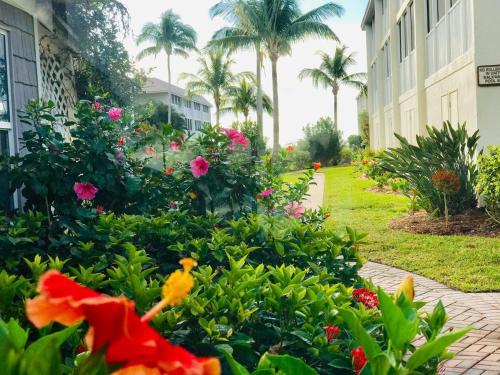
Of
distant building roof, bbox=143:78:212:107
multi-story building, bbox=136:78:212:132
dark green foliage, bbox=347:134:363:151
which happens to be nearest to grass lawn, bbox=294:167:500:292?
multi-story building, bbox=136:78:212:132

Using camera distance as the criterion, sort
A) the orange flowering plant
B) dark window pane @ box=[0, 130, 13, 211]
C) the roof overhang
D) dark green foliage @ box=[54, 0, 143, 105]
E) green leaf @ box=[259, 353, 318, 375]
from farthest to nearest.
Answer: the roof overhang < dark green foliage @ box=[54, 0, 143, 105] < dark window pane @ box=[0, 130, 13, 211] < green leaf @ box=[259, 353, 318, 375] < the orange flowering plant

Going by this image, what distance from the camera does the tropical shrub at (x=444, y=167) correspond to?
1007 cm

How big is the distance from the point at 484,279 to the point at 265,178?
242 cm

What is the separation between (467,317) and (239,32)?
22.1 ft

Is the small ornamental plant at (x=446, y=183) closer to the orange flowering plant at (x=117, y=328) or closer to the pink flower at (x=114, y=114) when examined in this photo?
the pink flower at (x=114, y=114)

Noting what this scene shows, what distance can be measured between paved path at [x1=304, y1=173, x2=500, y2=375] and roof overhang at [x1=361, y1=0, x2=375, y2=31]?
1560 centimetres

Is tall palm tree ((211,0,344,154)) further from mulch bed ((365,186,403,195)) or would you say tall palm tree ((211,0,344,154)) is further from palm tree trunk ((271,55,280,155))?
mulch bed ((365,186,403,195))

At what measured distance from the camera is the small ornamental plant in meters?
9.66

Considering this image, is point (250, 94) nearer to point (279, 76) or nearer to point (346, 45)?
point (279, 76)

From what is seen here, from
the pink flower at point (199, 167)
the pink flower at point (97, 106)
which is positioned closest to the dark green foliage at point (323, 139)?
the pink flower at point (97, 106)

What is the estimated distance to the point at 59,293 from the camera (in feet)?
1.72

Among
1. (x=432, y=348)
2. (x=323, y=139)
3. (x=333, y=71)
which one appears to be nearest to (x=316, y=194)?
(x=333, y=71)

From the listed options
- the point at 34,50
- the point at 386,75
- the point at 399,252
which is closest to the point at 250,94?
the point at 399,252

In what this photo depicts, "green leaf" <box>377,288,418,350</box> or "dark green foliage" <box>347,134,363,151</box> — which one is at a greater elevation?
"dark green foliage" <box>347,134,363,151</box>
